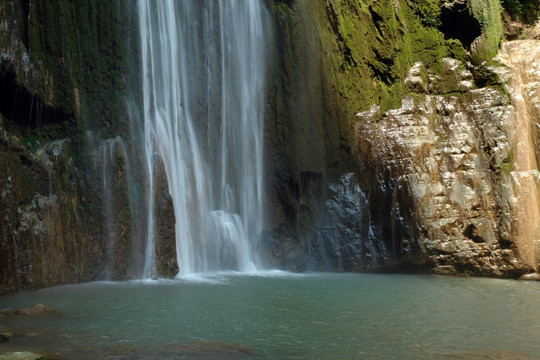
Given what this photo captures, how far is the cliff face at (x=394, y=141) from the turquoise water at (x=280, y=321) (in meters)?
2.53

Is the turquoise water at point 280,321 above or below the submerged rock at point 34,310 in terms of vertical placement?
below

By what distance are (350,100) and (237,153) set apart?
3.32m

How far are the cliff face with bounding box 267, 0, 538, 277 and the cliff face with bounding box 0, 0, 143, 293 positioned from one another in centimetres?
449

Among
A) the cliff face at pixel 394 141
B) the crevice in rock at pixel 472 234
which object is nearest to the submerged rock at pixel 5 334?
A: the cliff face at pixel 394 141

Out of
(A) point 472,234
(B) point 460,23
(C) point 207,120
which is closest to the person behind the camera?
(A) point 472,234

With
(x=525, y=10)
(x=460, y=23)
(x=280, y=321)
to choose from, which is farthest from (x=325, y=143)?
(x=280, y=321)

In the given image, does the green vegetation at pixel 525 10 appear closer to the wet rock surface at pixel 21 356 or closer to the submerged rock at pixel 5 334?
the submerged rock at pixel 5 334

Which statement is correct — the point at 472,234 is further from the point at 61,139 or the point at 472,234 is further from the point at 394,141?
the point at 61,139

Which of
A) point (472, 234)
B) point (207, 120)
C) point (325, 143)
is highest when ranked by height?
point (207, 120)

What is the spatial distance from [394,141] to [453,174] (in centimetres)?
159

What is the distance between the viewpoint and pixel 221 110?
13.0 m

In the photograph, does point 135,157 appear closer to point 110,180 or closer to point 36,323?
point 110,180

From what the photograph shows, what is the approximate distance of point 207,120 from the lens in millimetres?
12547

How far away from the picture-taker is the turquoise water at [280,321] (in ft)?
15.7
